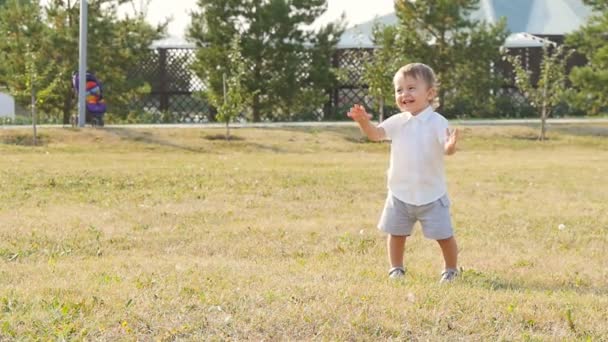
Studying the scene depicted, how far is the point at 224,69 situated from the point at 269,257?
1699 centimetres

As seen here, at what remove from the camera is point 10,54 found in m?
22.7

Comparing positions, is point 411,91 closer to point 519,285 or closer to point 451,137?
point 451,137

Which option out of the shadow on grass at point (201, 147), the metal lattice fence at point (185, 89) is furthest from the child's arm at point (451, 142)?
the metal lattice fence at point (185, 89)

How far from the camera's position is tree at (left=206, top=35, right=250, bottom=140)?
20.0 m

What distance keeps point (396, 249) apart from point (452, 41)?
1964cm

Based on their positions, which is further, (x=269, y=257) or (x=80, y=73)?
(x=80, y=73)

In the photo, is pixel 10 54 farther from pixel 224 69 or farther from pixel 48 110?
pixel 224 69

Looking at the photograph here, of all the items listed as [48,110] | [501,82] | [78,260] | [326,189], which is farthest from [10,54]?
[78,260]

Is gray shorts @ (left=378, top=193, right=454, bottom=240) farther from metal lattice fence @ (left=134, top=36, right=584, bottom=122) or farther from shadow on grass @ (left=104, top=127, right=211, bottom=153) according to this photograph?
metal lattice fence @ (left=134, top=36, right=584, bottom=122)

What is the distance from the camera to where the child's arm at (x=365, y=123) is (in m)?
5.67

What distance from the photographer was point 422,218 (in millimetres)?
5844

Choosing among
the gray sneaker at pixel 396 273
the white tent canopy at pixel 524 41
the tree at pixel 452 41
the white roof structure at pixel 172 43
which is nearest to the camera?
the gray sneaker at pixel 396 273

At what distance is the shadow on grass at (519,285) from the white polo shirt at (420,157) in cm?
52

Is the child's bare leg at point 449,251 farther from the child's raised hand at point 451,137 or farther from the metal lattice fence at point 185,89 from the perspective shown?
the metal lattice fence at point 185,89
